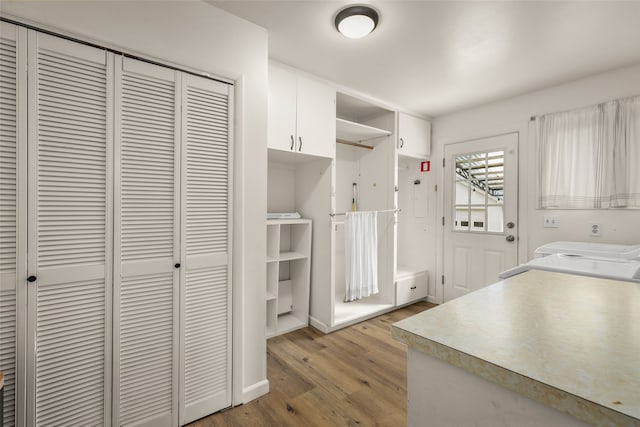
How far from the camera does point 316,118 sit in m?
2.58

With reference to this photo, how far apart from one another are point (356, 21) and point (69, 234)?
6.28ft

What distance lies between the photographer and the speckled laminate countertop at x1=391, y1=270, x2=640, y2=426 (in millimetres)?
466

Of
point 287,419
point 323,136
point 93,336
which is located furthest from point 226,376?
point 323,136

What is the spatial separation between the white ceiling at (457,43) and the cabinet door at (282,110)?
14cm

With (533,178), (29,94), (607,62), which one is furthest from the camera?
(533,178)

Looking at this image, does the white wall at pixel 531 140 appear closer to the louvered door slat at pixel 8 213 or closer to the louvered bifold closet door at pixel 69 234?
the louvered bifold closet door at pixel 69 234

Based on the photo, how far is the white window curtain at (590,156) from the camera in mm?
2375

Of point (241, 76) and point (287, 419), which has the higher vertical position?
point (241, 76)

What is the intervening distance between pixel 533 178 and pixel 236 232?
9.70 ft

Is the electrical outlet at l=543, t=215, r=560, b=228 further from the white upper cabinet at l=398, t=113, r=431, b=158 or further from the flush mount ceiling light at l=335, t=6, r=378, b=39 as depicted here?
the flush mount ceiling light at l=335, t=6, r=378, b=39

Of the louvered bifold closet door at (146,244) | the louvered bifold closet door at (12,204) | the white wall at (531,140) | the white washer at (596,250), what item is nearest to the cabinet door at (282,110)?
the louvered bifold closet door at (146,244)

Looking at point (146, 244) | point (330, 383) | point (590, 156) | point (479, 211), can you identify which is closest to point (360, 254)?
point (330, 383)

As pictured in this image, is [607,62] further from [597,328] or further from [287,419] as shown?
[287,419]

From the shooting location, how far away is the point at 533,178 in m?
2.94
